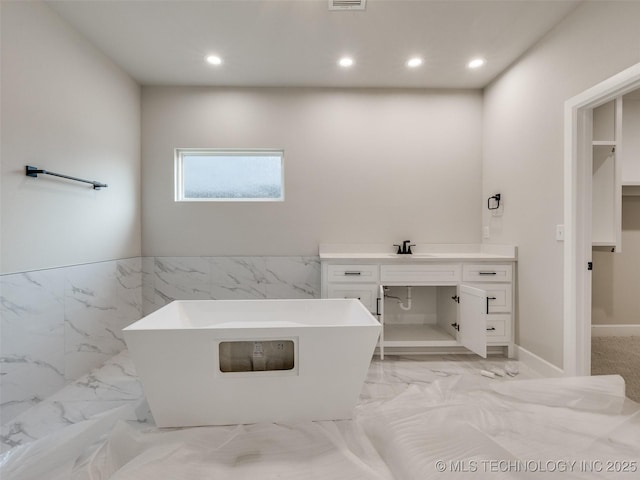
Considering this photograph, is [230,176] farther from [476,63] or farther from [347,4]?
[476,63]

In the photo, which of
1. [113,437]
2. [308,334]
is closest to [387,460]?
[308,334]

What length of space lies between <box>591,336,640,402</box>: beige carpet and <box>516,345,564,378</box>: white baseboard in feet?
1.01

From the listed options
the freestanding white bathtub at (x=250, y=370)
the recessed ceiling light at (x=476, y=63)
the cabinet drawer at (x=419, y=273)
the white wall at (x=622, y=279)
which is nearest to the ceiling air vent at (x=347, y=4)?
the recessed ceiling light at (x=476, y=63)

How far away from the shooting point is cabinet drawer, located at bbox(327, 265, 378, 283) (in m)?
2.66

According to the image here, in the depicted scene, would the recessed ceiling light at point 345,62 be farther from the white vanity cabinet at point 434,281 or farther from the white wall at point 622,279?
the white wall at point 622,279

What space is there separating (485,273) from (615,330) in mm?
1674

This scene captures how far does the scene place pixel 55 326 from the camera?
2.05 metres

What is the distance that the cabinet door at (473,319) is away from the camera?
7.61 feet

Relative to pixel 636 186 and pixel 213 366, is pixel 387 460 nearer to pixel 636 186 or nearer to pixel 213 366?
pixel 213 366

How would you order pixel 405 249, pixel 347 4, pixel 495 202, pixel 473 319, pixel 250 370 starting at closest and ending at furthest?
pixel 250 370 → pixel 347 4 → pixel 473 319 → pixel 495 202 → pixel 405 249

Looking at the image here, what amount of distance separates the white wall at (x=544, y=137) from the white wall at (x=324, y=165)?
15.4 inches

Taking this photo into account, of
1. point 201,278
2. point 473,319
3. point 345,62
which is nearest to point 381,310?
point 473,319

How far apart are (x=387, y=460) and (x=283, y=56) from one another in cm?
280

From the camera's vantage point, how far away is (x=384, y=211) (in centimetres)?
319
